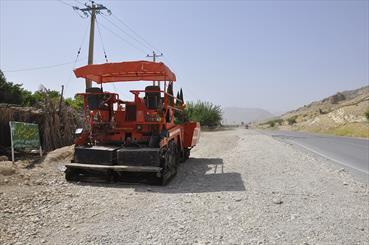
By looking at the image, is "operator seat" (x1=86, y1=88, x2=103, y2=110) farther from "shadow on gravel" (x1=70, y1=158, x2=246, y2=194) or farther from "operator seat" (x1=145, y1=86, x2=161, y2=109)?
"shadow on gravel" (x1=70, y1=158, x2=246, y2=194)

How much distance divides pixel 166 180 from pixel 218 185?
1.25m

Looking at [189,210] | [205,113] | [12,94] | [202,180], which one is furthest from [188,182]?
[205,113]

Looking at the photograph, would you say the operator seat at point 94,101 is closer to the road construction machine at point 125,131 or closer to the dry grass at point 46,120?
the road construction machine at point 125,131

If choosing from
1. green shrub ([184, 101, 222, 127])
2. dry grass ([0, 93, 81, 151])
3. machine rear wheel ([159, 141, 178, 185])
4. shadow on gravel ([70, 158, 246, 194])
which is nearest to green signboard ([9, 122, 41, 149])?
dry grass ([0, 93, 81, 151])

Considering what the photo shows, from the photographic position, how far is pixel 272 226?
6.15 m

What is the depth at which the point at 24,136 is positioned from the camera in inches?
478

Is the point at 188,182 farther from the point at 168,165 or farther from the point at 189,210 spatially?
the point at 189,210

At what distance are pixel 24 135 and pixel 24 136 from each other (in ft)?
0.11

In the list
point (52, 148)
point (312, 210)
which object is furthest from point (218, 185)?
point (52, 148)

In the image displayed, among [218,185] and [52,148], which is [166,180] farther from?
[52,148]

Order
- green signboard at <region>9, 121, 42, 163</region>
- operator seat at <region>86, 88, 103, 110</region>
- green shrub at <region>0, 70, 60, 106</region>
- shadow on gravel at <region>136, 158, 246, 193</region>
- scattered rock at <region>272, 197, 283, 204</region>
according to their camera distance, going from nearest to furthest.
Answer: scattered rock at <region>272, 197, 283, 204</region> < shadow on gravel at <region>136, 158, 246, 193</region> < operator seat at <region>86, 88, 103, 110</region> < green signboard at <region>9, 121, 42, 163</region> < green shrub at <region>0, 70, 60, 106</region>

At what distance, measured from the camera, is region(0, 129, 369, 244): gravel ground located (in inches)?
222

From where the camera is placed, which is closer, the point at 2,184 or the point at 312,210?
the point at 312,210

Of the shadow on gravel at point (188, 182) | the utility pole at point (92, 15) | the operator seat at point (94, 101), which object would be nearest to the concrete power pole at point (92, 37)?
the utility pole at point (92, 15)
